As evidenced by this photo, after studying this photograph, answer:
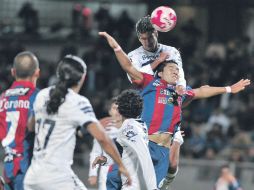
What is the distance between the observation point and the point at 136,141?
11.4 meters

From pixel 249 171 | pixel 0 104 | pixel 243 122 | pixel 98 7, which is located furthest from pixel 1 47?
pixel 0 104

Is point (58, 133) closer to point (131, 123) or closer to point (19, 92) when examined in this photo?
point (19, 92)

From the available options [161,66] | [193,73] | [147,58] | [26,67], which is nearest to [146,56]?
[147,58]

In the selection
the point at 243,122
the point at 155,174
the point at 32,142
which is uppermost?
the point at 32,142

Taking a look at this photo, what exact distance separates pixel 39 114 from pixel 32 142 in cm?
57

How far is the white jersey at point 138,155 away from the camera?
11.4 meters

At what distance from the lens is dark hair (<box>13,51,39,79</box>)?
10.4 metres

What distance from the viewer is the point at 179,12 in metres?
30.5

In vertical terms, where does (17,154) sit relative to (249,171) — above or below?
above

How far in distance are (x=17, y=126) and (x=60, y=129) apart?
731mm

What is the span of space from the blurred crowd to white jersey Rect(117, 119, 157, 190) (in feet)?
31.0

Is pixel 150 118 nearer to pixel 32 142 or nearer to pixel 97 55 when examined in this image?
pixel 32 142

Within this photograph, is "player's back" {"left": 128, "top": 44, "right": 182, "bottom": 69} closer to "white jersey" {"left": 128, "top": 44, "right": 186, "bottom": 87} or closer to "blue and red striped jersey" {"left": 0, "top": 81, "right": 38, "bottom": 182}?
"white jersey" {"left": 128, "top": 44, "right": 186, "bottom": 87}

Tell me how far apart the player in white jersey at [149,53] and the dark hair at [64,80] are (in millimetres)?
2382
